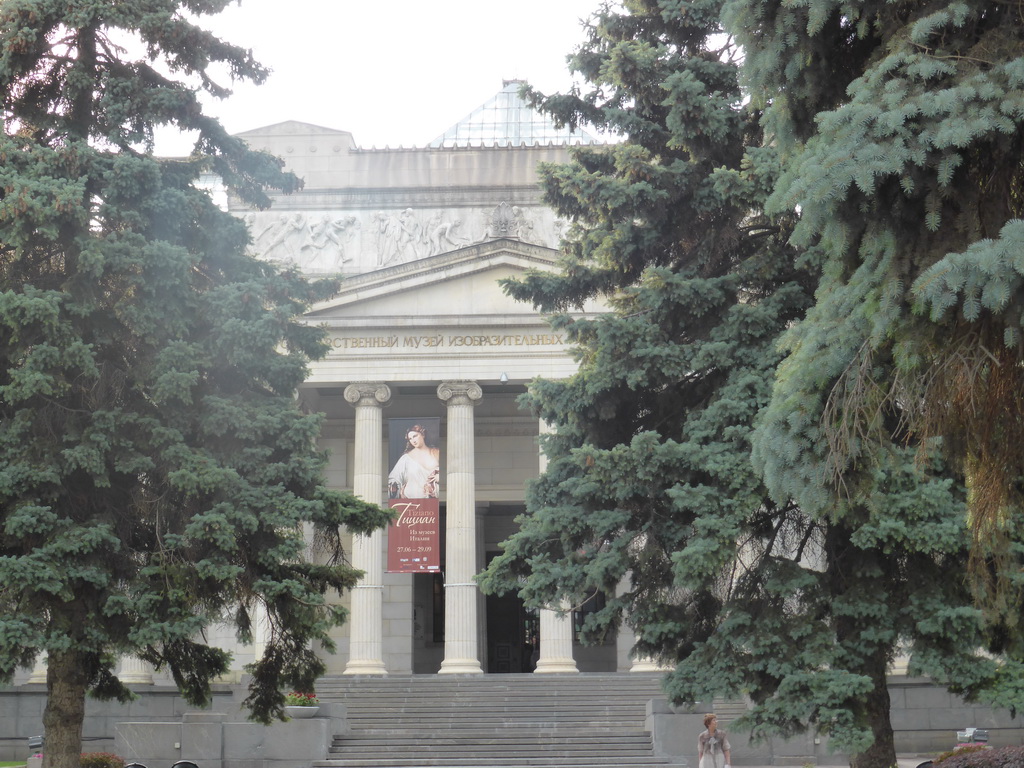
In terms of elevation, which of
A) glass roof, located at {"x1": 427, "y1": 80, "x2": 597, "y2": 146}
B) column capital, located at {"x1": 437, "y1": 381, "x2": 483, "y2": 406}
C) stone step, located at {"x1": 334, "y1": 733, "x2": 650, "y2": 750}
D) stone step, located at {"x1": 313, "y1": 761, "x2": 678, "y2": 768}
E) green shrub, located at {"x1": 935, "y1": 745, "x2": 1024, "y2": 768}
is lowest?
stone step, located at {"x1": 313, "y1": 761, "x2": 678, "y2": 768}

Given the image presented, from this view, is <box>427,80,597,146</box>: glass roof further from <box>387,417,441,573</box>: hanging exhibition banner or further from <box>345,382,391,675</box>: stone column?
<box>387,417,441,573</box>: hanging exhibition banner

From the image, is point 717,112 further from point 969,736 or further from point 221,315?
point 969,736

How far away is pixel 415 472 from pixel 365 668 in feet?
19.1

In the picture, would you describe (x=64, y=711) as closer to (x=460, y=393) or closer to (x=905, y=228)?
(x=905, y=228)

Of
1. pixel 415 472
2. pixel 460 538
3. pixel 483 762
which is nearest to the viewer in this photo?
pixel 483 762

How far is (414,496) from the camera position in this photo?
1211 inches

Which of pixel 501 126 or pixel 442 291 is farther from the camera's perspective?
pixel 501 126

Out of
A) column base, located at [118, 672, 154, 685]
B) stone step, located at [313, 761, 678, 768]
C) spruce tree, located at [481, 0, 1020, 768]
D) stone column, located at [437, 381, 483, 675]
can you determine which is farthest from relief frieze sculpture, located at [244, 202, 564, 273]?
spruce tree, located at [481, 0, 1020, 768]

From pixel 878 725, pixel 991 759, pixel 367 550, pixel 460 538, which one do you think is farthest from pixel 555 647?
pixel 991 759

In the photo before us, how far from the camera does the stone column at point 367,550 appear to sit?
1303 inches

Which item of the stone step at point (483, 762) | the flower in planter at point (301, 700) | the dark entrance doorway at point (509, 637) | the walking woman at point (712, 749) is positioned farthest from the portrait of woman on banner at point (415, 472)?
the walking woman at point (712, 749)

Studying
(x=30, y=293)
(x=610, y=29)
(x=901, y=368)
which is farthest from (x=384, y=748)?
(x=901, y=368)

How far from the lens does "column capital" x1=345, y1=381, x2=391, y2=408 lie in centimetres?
3422

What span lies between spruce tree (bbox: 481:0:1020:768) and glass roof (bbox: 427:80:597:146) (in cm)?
2542
